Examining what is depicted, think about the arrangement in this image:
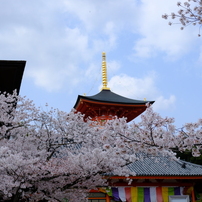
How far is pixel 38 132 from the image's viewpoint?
7242 mm

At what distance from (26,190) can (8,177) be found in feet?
3.25

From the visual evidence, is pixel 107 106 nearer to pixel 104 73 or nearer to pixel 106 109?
pixel 106 109

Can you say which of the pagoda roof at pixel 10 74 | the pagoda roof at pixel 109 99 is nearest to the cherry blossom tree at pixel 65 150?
the pagoda roof at pixel 10 74

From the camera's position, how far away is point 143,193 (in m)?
12.2

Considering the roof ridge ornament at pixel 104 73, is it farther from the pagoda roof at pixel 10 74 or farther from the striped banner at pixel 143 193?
the pagoda roof at pixel 10 74

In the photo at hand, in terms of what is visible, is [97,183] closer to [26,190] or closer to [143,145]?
[26,190]

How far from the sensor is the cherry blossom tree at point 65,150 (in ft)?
16.2

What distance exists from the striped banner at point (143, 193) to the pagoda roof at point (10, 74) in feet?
19.3

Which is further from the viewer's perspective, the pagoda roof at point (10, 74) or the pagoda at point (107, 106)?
the pagoda at point (107, 106)

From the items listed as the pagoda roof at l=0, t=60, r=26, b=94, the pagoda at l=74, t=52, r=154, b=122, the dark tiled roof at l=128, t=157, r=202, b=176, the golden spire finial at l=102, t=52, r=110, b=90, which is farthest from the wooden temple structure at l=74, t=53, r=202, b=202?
the golden spire finial at l=102, t=52, r=110, b=90

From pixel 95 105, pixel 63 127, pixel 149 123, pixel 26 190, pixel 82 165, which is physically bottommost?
pixel 26 190

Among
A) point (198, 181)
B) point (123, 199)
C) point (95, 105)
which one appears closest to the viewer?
point (123, 199)

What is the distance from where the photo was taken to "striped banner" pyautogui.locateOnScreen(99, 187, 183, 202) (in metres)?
11.8

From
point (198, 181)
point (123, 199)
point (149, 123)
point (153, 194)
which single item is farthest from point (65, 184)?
point (198, 181)
